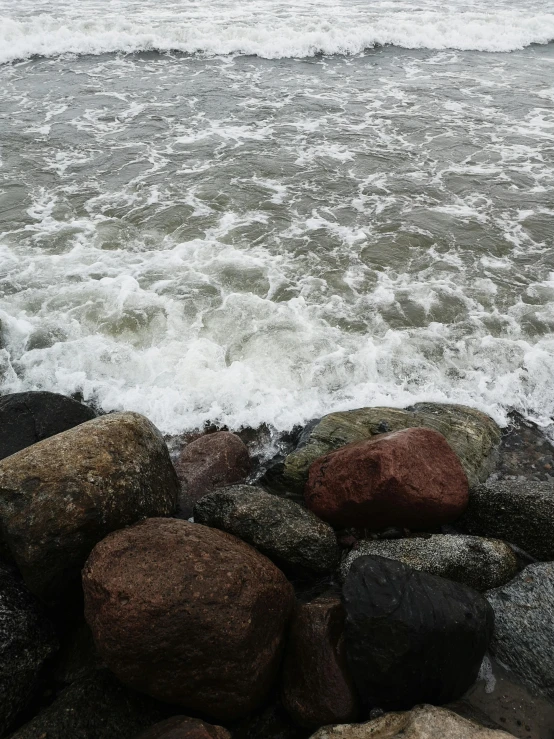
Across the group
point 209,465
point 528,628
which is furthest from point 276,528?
point 528,628

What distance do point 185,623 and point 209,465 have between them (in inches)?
87.4

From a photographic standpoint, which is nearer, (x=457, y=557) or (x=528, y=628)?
(x=528, y=628)

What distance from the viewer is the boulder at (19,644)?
3.36m

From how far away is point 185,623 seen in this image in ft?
10.8

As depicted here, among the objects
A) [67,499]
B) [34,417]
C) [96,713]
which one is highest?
[67,499]

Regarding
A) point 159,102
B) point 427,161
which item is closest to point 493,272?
point 427,161

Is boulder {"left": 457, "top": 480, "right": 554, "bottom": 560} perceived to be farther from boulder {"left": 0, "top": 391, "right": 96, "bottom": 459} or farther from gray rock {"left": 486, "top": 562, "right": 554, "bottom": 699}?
boulder {"left": 0, "top": 391, "right": 96, "bottom": 459}

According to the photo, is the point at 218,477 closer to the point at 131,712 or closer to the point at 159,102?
the point at 131,712

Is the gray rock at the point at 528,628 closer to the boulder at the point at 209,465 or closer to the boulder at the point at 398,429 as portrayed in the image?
the boulder at the point at 398,429

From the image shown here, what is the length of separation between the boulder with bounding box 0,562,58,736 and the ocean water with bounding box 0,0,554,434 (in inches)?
105

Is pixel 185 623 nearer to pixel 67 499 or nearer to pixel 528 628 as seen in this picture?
pixel 67 499

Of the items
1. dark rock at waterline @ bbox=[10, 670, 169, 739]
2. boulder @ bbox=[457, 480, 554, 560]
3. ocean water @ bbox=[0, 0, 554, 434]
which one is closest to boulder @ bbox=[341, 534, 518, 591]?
boulder @ bbox=[457, 480, 554, 560]

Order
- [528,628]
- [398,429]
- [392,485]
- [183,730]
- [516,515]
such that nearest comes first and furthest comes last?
[183,730] → [528,628] → [392,485] → [516,515] → [398,429]

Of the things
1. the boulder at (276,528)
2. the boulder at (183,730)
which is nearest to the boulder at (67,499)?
the boulder at (276,528)
